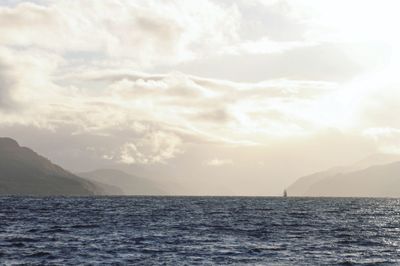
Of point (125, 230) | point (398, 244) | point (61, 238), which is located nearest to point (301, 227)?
point (398, 244)

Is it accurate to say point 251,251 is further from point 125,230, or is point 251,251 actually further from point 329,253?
point 125,230

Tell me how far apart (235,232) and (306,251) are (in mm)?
22070

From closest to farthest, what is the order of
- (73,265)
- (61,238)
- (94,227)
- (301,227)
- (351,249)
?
(73,265), (351,249), (61,238), (94,227), (301,227)

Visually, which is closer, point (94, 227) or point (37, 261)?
point (37, 261)

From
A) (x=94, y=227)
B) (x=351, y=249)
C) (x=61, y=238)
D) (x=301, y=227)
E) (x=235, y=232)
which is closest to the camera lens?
(x=351, y=249)

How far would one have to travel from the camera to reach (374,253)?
197 feet

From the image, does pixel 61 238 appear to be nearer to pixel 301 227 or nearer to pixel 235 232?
pixel 235 232

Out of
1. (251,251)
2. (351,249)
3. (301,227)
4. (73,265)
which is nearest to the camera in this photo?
(73,265)

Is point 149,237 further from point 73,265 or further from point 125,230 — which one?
point 73,265

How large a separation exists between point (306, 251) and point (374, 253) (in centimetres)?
791

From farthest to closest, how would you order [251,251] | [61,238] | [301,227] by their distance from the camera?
[301,227] → [61,238] → [251,251]

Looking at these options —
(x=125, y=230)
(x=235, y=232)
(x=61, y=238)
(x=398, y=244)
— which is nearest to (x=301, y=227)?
(x=235, y=232)

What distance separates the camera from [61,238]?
68125mm

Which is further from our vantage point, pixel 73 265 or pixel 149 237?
pixel 149 237
